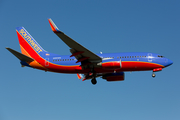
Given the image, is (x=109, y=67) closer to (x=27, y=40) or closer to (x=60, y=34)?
(x=60, y=34)

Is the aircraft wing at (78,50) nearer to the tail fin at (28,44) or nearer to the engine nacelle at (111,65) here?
the engine nacelle at (111,65)

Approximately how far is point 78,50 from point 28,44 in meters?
13.1

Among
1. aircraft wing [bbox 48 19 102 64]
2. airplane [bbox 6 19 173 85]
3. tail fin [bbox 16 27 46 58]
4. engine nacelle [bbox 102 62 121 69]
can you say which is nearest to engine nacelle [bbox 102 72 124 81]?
airplane [bbox 6 19 173 85]

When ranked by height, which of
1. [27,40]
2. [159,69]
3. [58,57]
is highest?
[27,40]

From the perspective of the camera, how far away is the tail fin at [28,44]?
4534cm

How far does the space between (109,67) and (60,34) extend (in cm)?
1091

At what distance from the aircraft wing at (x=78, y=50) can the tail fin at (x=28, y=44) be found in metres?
9.11

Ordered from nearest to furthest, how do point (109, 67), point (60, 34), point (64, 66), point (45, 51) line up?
1. point (60, 34)
2. point (109, 67)
3. point (64, 66)
4. point (45, 51)

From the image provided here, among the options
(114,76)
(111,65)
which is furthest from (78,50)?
(114,76)

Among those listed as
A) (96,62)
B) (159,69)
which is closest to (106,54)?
(96,62)

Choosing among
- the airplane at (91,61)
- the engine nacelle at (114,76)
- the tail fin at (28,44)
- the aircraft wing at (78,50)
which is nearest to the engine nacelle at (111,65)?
the airplane at (91,61)

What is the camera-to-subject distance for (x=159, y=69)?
40.4 meters

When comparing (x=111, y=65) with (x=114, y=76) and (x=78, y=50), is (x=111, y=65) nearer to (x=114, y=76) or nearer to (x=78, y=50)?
(x=78, y=50)

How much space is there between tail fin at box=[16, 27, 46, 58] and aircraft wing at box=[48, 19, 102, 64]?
9.11 m
